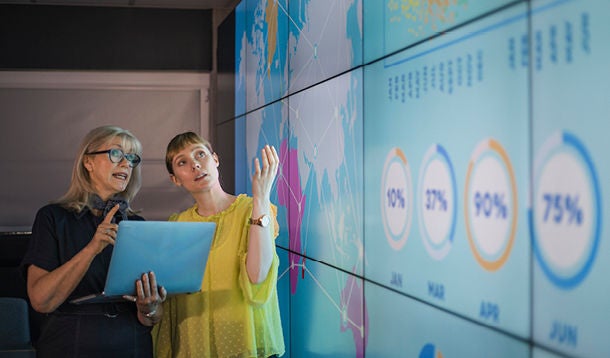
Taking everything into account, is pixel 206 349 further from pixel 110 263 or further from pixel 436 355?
pixel 436 355

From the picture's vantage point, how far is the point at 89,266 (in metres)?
2.68

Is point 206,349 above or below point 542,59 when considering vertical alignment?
below

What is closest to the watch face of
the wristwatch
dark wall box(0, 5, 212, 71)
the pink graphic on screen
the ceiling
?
the wristwatch

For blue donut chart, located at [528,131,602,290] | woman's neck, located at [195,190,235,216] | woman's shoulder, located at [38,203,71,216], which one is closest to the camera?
blue donut chart, located at [528,131,602,290]

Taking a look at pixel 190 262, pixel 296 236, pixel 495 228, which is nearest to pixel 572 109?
pixel 495 228

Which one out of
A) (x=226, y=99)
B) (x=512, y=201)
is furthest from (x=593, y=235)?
(x=226, y=99)

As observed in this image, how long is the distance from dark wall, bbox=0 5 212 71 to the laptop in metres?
4.53

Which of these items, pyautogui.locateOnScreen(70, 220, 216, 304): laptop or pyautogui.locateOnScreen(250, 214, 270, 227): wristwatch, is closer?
pyautogui.locateOnScreen(70, 220, 216, 304): laptop

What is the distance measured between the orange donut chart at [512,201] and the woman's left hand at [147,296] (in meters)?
1.07

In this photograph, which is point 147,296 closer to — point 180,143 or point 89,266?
point 89,266

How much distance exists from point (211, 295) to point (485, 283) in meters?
1.34

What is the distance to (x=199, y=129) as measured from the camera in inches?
285

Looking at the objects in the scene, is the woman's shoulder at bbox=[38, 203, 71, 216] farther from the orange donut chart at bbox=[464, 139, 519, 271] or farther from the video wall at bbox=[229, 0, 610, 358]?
the orange donut chart at bbox=[464, 139, 519, 271]

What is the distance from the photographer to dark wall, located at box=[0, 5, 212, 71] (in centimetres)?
691
